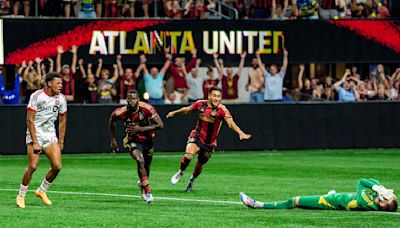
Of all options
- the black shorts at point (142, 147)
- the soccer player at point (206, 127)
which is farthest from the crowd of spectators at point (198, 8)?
the black shorts at point (142, 147)

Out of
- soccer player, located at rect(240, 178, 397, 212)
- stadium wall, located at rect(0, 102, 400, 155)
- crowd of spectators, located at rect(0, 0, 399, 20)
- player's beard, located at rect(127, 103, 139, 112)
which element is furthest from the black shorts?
crowd of spectators, located at rect(0, 0, 399, 20)

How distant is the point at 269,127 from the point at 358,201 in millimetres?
20077

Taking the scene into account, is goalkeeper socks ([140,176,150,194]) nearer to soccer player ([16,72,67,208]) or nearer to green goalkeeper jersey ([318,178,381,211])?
soccer player ([16,72,67,208])

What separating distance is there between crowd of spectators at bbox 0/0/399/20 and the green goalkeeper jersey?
20.1 metres

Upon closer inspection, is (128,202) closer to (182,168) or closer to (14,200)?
(14,200)

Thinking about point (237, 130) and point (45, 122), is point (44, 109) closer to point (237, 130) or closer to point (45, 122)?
point (45, 122)

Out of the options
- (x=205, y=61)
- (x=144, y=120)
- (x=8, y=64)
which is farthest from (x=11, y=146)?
(x=144, y=120)

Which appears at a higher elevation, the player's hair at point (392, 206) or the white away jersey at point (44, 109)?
the white away jersey at point (44, 109)

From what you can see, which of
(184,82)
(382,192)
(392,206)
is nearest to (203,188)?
(392,206)

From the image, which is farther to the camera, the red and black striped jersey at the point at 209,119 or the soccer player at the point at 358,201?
the red and black striped jersey at the point at 209,119

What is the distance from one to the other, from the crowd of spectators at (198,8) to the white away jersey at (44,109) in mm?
16688

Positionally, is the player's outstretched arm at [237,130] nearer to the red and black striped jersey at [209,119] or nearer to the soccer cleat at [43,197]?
the red and black striped jersey at [209,119]

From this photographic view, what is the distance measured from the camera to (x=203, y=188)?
846 inches

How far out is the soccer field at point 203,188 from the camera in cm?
1479
